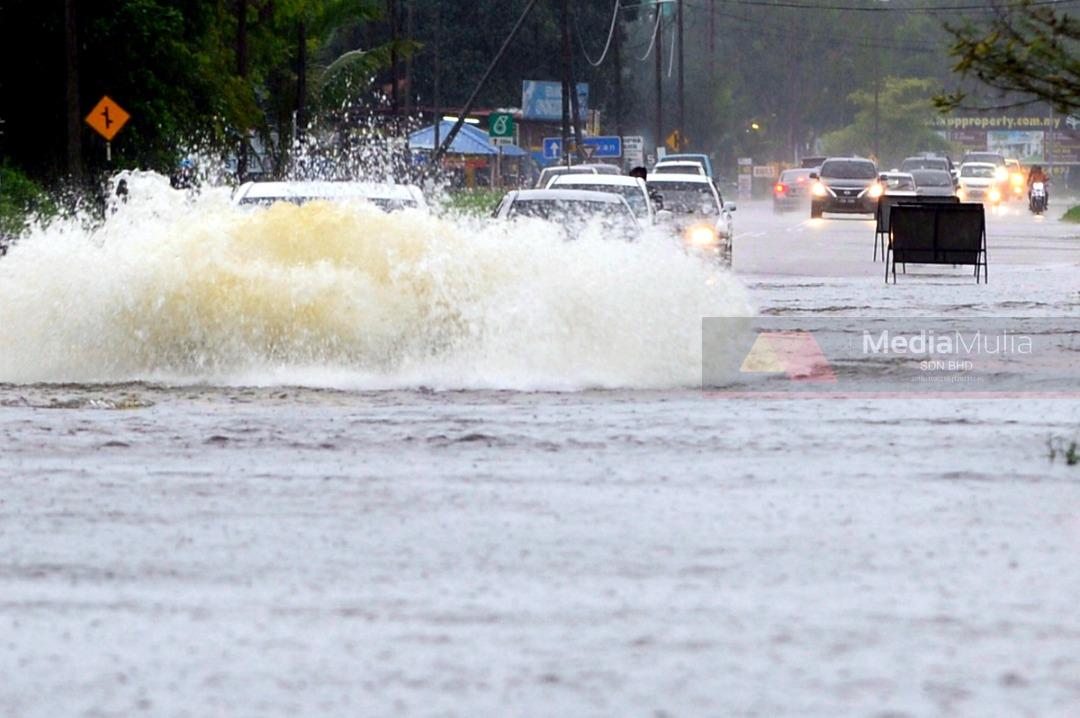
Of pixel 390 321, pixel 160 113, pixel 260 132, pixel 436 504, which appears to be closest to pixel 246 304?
pixel 390 321

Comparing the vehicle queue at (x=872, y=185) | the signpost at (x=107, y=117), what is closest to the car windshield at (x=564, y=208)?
the signpost at (x=107, y=117)

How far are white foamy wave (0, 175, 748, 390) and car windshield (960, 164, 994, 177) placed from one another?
2774 inches

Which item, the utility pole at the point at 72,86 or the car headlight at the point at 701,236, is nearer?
the car headlight at the point at 701,236

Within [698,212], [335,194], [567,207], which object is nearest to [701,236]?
[698,212]

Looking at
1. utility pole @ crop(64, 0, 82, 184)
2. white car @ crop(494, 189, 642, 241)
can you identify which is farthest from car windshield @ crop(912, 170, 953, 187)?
white car @ crop(494, 189, 642, 241)

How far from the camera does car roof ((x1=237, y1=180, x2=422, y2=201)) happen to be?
19.9 meters

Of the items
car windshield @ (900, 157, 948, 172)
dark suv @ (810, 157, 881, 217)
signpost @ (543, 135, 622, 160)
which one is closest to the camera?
dark suv @ (810, 157, 881, 217)

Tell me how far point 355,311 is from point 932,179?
55.5 metres

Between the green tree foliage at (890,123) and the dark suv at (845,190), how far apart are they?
100 metres

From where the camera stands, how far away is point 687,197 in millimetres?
37062

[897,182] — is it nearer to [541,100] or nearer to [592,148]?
[592,148]

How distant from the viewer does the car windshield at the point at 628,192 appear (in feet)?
93.0

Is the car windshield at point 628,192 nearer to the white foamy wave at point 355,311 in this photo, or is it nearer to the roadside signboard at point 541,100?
the white foamy wave at point 355,311

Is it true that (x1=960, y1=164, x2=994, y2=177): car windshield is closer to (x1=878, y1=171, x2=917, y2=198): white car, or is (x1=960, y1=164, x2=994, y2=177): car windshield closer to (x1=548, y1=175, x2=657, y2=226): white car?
(x1=878, y1=171, x2=917, y2=198): white car
